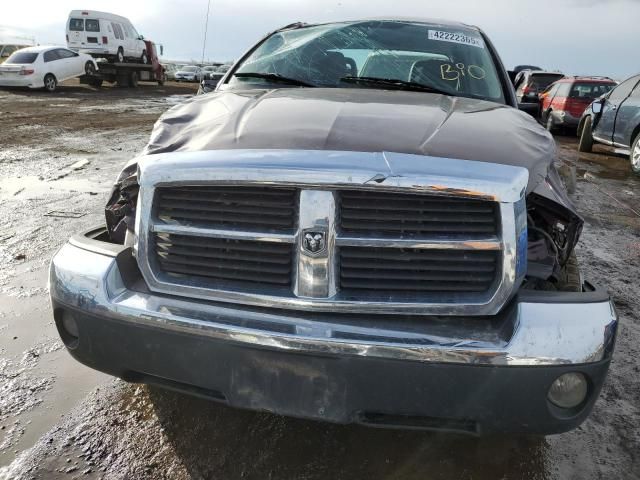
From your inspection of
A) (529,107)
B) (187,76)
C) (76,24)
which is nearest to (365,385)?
(529,107)

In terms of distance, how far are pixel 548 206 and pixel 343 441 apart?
1.26 meters

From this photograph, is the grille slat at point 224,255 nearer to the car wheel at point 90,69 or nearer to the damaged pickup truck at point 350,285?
the damaged pickup truck at point 350,285

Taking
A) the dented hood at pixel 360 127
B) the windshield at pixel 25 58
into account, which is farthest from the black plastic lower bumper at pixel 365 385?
the windshield at pixel 25 58

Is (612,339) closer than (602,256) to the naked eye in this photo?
Yes

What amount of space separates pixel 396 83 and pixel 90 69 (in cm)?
2275

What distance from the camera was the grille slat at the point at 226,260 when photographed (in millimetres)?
1925

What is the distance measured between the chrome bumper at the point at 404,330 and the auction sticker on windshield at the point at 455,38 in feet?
7.17

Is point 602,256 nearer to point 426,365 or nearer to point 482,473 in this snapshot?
point 482,473

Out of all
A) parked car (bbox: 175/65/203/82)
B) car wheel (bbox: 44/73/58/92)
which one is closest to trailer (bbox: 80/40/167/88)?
car wheel (bbox: 44/73/58/92)

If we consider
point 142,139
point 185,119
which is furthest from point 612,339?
point 142,139

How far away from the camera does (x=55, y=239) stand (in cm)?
462

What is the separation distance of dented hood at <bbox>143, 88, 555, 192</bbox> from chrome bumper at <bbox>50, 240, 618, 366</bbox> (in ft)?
1.60

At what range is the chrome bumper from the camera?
1751 mm

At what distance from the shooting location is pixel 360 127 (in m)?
2.09
